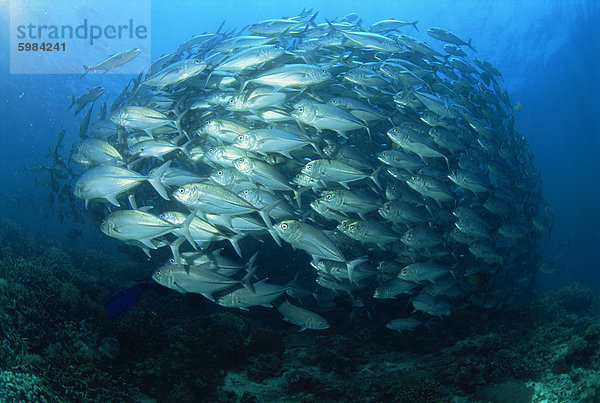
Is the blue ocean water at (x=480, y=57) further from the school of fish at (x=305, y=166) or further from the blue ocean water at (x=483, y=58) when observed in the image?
the school of fish at (x=305, y=166)

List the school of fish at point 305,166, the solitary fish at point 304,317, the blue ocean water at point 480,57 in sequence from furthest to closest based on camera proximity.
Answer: the blue ocean water at point 480,57
the solitary fish at point 304,317
the school of fish at point 305,166

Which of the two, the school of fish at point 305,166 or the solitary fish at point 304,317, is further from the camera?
the solitary fish at point 304,317

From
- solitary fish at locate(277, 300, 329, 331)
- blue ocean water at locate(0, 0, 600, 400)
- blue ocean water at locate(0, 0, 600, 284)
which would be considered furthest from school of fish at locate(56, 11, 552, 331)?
A: blue ocean water at locate(0, 0, 600, 284)

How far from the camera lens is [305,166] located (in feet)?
18.2

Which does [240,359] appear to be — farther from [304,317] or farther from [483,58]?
[483,58]

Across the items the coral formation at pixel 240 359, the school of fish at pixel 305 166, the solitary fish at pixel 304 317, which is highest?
the school of fish at pixel 305 166

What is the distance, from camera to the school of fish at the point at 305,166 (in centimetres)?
474

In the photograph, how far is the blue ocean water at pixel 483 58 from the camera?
114 ft

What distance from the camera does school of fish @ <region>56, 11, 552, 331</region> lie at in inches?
187

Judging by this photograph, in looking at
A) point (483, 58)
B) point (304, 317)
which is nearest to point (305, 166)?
point (304, 317)

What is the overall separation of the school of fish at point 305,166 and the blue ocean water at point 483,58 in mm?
26730

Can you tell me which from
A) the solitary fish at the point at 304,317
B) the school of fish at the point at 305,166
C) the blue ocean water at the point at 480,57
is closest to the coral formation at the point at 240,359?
the solitary fish at the point at 304,317

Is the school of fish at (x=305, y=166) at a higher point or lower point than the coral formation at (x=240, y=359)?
higher

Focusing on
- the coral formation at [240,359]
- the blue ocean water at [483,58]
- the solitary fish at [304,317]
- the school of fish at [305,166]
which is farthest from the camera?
the blue ocean water at [483,58]
